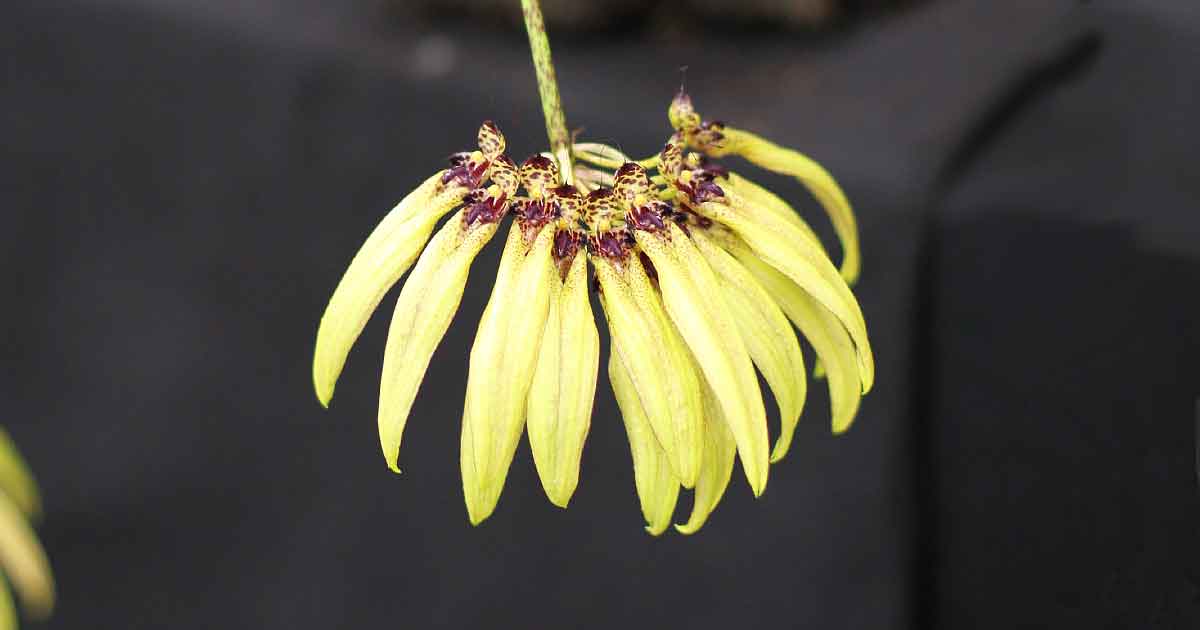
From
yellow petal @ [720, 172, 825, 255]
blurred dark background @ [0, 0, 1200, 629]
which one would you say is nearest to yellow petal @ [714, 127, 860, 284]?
yellow petal @ [720, 172, 825, 255]

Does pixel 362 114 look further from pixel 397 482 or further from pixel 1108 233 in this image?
pixel 1108 233

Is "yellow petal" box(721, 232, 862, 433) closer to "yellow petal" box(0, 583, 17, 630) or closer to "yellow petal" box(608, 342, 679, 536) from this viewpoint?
"yellow petal" box(608, 342, 679, 536)

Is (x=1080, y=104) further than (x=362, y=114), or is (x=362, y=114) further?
(x=362, y=114)

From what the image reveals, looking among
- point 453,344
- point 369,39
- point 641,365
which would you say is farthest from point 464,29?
point 641,365

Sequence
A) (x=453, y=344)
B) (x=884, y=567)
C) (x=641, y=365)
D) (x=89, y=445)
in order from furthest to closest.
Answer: (x=89, y=445), (x=453, y=344), (x=884, y=567), (x=641, y=365)

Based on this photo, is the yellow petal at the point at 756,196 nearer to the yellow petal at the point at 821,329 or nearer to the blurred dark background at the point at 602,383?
the yellow petal at the point at 821,329

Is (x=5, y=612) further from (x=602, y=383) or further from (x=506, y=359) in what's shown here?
(x=602, y=383)
